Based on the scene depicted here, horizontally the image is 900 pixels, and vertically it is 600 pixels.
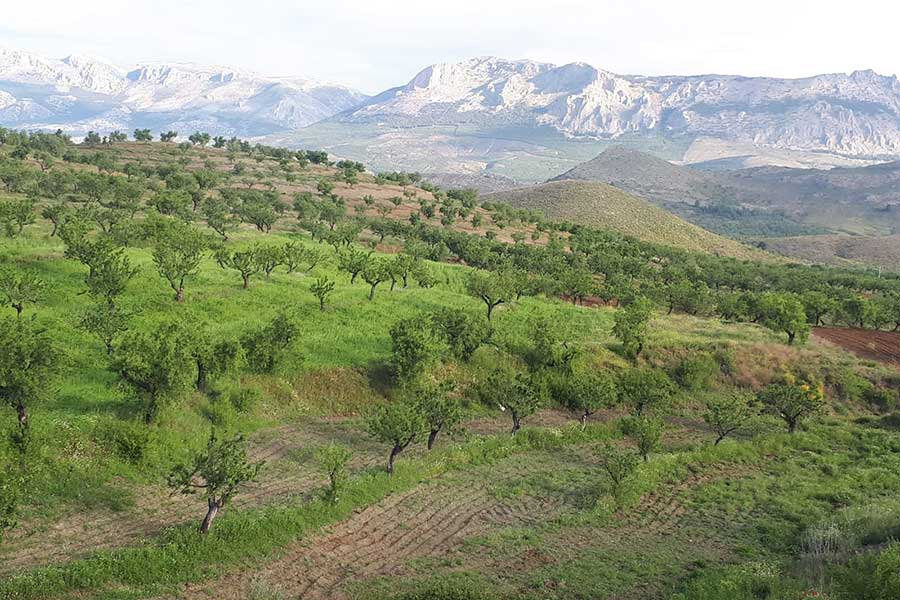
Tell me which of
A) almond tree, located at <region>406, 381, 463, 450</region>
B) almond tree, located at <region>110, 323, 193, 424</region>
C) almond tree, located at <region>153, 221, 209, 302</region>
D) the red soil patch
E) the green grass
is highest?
almond tree, located at <region>153, 221, 209, 302</region>

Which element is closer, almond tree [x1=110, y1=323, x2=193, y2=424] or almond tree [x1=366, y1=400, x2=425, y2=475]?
almond tree [x1=110, y1=323, x2=193, y2=424]

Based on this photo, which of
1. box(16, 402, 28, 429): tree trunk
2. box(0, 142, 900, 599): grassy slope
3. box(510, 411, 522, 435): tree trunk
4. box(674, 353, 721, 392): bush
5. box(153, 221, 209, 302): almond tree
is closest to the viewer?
box(0, 142, 900, 599): grassy slope

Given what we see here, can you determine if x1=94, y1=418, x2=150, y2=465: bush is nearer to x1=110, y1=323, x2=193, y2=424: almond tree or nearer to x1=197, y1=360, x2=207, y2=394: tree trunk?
x1=110, y1=323, x2=193, y2=424: almond tree

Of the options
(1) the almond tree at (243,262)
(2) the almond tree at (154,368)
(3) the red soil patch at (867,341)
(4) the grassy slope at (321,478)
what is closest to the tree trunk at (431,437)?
(4) the grassy slope at (321,478)

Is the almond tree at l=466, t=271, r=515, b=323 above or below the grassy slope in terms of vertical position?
above

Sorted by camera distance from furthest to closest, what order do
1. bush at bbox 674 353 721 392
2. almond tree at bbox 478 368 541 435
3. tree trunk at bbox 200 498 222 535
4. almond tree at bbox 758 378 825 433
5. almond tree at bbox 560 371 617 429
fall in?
1. bush at bbox 674 353 721 392
2. almond tree at bbox 758 378 825 433
3. almond tree at bbox 560 371 617 429
4. almond tree at bbox 478 368 541 435
5. tree trunk at bbox 200 498 222 535

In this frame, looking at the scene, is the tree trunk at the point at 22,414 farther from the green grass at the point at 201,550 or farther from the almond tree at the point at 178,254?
the almond tree at the point at 178,254

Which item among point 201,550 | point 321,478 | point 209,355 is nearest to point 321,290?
point 209,355

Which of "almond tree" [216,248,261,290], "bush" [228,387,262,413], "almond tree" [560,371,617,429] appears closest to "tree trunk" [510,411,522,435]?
"almond tree" [560,371,617,429]

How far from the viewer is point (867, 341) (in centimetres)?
7525

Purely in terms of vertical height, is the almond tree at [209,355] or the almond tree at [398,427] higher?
the almond tree at [209,355]

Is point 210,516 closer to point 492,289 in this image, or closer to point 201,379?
point 201,379

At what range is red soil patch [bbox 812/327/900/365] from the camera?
71062mm

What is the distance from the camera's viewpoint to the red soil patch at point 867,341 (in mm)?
71062
